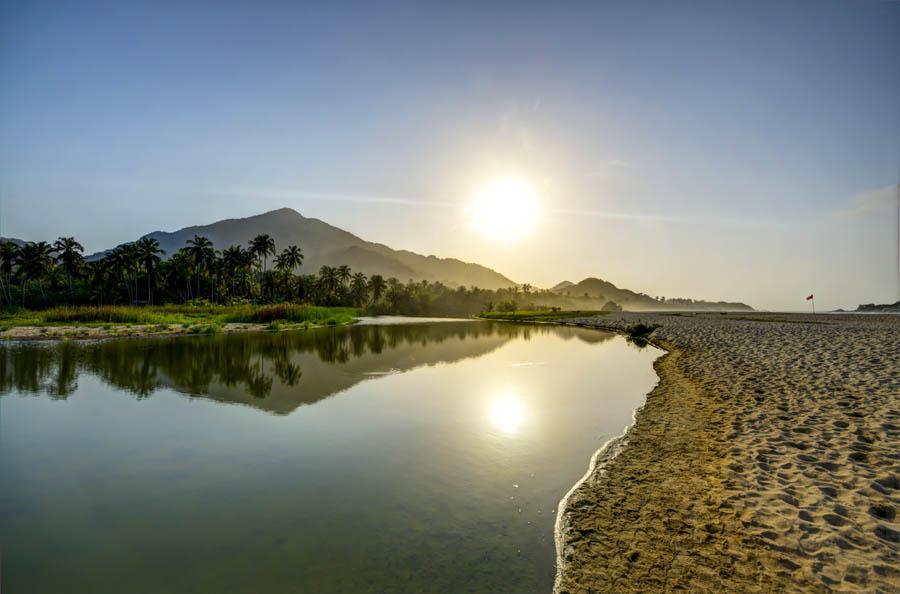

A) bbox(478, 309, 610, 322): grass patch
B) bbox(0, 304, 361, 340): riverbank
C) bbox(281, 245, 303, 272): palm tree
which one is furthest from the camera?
bbox(281, 245, 303, 272): palm tree

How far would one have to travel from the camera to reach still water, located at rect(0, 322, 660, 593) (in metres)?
6.07

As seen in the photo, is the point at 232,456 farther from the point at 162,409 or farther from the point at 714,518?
the point at 714,518

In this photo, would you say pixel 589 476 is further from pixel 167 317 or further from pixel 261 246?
pixel 261 246

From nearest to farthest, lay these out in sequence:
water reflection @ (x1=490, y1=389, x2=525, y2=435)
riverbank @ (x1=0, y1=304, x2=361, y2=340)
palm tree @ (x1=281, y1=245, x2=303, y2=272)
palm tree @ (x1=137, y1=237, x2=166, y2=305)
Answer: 1. water reflection @ (x1=490, y1=389, x2=525, y2=435)
2. riverbank @ (x1=0, y1=304, x2=361, y2=340)
3. palm tree @ (x1=137, y1=237, x2=166, y2=305)
4. palm tree @ (x1=281, y1=245, x2=303, y2=272)

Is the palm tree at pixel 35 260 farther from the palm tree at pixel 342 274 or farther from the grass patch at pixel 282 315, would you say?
the palm tree at pixel 342 274

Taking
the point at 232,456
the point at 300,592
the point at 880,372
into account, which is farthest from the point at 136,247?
the point at 880,372

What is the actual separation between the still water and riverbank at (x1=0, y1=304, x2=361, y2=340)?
30183 millimetres

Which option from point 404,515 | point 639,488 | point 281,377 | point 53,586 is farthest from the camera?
point 281,377

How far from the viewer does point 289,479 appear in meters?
9.34

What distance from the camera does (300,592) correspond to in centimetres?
549

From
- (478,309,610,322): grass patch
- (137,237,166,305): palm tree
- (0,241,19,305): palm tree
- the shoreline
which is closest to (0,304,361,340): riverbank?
(137,237,166,305): palm tree

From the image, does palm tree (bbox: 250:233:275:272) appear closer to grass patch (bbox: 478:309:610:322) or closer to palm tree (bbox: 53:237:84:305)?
palm tree (bbox: 53:237:84:305)

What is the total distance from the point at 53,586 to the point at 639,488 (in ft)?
33.3

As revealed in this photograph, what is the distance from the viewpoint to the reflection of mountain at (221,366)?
19.1 meters
